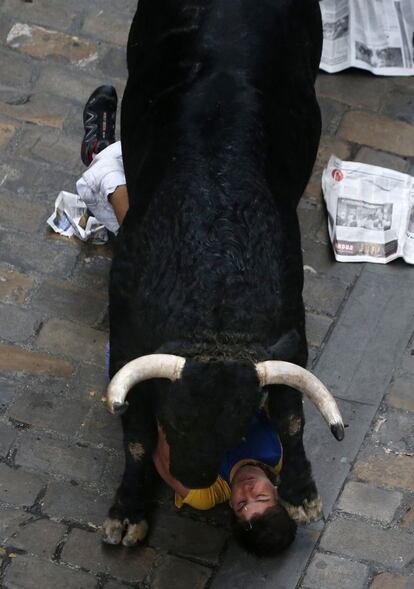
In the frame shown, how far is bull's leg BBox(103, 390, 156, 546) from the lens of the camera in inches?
199

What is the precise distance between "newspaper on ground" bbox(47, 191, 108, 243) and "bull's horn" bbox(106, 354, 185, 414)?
187 cm

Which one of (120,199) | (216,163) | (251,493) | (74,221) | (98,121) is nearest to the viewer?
(216,163)

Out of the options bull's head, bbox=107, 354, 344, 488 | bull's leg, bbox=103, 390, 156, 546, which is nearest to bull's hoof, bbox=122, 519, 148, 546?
bull's leg, bbox=103, 390, 156, 546

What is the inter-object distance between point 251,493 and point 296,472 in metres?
0.20

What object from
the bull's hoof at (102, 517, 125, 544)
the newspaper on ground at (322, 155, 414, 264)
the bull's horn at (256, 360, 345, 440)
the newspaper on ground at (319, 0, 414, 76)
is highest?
the bull's horn at (256, 360, 345, 440)

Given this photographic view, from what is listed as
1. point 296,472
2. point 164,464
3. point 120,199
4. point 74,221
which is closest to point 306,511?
point 296,472

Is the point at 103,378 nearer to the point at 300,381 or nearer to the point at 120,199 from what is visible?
the point at 120,199

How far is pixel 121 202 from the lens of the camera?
19.2ft

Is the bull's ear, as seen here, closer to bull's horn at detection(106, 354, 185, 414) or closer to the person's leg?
bull's horn at detection(106, 354, 185, 414)

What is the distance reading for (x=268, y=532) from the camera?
5008 millimetres

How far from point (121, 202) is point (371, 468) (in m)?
1.69

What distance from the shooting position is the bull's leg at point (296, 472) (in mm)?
4918

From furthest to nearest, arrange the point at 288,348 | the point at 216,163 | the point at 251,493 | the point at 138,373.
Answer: the point at 251,493 < the point at 216,163 < the point at 288,348 < the point at 138,373

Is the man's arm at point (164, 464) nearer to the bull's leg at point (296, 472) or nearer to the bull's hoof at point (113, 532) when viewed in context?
the bull's hoof at point (113, 532)
